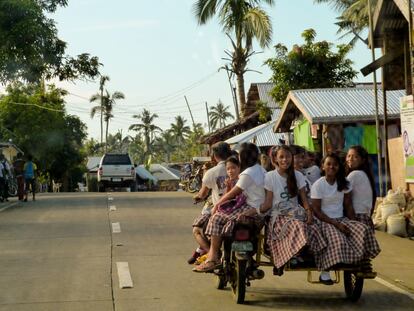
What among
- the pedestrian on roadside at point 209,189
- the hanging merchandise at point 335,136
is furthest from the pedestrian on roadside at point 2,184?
the pedestrian on roadside at point 209,189

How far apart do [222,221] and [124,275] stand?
2275 mm

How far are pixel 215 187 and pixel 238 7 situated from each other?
29662 millimetres

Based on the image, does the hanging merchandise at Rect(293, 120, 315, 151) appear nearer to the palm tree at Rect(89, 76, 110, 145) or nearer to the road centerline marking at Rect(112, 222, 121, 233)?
the road centerline marking at Rect(112, 222, 121, 233)

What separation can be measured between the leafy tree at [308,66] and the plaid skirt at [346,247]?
69.4 feet

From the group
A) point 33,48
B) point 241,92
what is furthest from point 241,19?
point 33,48

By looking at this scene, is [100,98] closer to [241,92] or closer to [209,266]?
[241,92]

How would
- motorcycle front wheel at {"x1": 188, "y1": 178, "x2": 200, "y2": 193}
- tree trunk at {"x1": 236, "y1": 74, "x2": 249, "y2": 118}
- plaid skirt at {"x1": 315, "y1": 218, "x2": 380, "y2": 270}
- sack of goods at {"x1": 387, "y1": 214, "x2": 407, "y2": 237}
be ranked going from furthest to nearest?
1. tree trunk at {"x1": 236, "y1": 74, "x2": 249, "y2": 118}
2. motorcycle front wheel at {"x1": 188, "y1": 178, "x2": 200, "y2": 193}
3. sack of goods at {"x1": 387, "y1": 214, "x2": 407, "y2": 237}
4. plaid skirt at {"x1": 315, "y1": 218, "x2": 380, "y2": 270}

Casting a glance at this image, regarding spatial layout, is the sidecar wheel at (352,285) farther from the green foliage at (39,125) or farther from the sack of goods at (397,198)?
the green foliage at (39,125)

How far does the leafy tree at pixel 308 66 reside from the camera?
2892 centimetres

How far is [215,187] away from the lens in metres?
8.95

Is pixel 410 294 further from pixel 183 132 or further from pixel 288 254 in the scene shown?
pixel 183 132

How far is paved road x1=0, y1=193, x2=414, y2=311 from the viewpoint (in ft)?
26.5

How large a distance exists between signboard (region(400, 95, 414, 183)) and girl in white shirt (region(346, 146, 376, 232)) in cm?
640

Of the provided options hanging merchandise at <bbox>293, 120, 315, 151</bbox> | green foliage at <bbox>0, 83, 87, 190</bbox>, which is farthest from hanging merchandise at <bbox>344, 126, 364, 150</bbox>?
green foliage at <bbox>0, 83, 87, 190</bbox>
